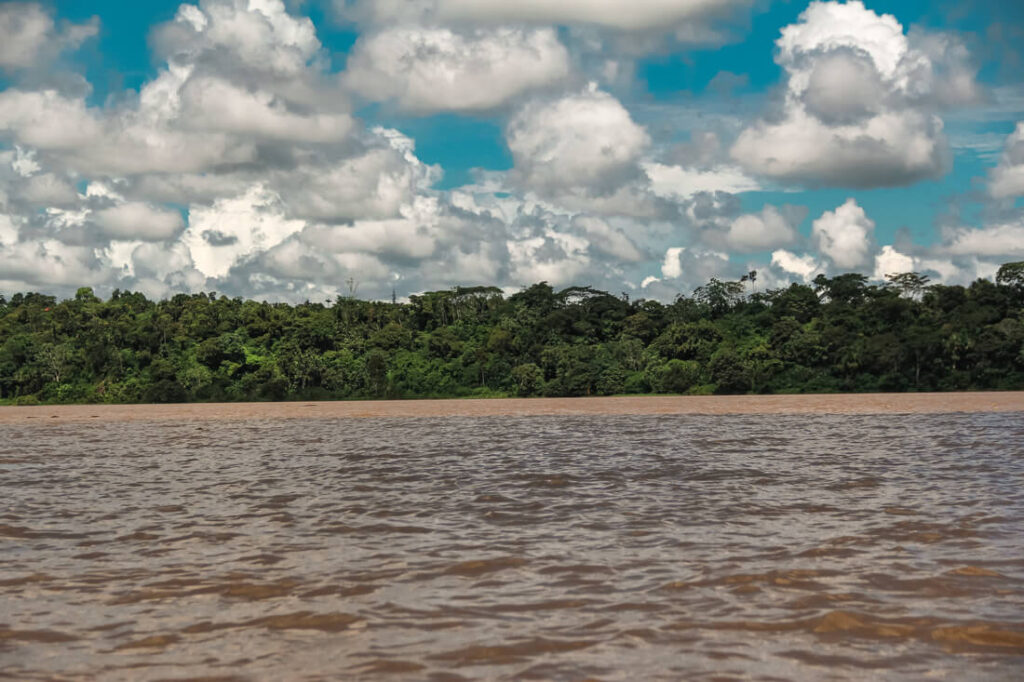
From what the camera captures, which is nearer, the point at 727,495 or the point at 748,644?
the point at 748,644

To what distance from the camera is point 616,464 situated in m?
19.0

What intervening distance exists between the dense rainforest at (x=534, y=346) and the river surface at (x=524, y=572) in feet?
209

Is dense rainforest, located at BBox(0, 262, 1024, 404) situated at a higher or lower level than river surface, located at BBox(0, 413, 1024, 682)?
higher

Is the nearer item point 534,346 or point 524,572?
point 524,572

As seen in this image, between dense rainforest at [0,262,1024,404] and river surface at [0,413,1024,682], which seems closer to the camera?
river surface at [0,413,1024,682]

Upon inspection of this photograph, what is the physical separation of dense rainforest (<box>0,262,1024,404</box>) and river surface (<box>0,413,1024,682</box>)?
63703mm

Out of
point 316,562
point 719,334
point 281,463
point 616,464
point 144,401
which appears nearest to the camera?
point 316,562

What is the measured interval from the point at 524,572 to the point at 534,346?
79393 mm

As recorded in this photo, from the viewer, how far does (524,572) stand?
8656 millimetres

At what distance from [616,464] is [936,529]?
29.8ft

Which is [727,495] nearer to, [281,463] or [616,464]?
[616,464]

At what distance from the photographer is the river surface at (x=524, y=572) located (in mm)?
6148

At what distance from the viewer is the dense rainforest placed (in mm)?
78188

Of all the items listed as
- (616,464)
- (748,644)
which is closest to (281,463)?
(616,464)
